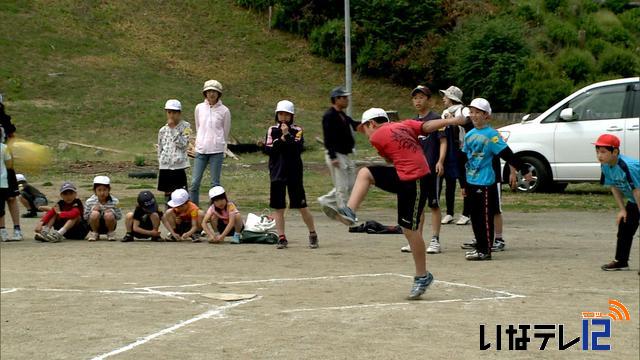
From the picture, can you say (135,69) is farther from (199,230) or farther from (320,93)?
(199,230)

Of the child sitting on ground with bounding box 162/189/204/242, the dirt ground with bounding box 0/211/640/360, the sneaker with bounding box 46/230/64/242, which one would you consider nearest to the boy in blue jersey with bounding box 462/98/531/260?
the dirt ground with bounding box 0/211/640/360

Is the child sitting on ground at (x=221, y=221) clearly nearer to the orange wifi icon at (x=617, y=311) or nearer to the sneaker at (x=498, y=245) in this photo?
the sneaker at (x=498, y=245)

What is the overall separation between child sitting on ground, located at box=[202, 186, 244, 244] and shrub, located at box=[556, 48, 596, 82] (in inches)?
1101

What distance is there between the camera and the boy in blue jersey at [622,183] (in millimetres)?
11008

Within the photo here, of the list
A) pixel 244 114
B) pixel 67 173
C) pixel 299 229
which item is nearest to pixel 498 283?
pixel 299 229

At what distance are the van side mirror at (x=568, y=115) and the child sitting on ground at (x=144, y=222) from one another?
8.83m

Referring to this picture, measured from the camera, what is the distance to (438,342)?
808cm

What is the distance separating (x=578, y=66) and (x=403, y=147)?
104 ft

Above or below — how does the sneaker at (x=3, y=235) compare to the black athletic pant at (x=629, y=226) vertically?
below

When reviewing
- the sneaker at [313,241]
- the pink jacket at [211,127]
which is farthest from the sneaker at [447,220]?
the pink jacket at [211,127]

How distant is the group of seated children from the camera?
14141mm

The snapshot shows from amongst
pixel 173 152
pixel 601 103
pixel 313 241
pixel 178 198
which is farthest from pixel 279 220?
pixel 601 103

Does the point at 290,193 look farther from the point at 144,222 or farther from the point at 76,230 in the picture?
the point at 76,230

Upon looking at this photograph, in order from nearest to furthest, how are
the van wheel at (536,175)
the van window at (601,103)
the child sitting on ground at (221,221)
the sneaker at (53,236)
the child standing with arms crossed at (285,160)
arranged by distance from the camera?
the child standing with arms crossed at (285,160) < the child sitting on ground at (221,221) < the sneaker at (53,236) < the van window at (601,103) < the van wheel at (536,175)
